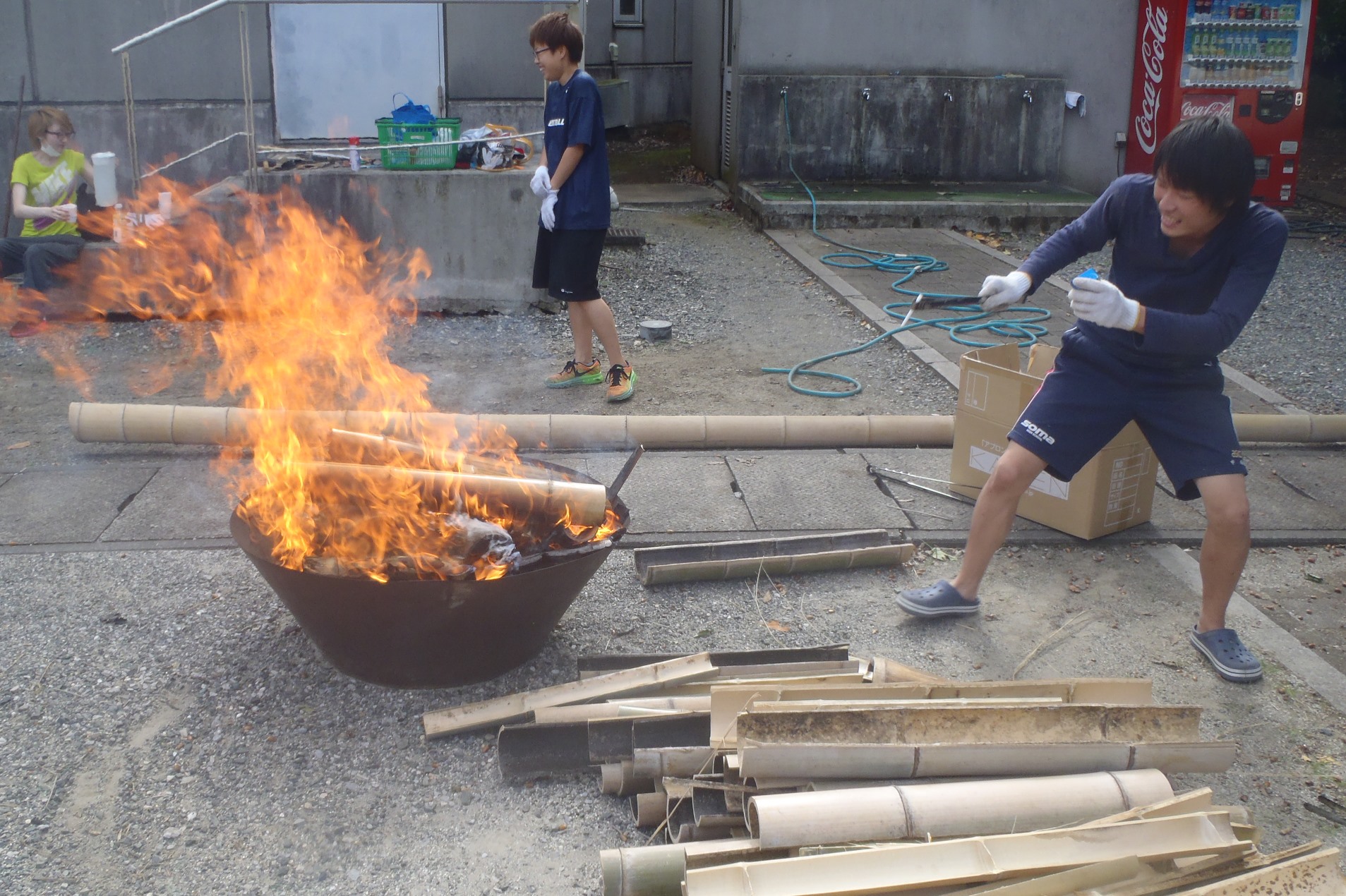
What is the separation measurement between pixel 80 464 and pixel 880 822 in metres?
4.41

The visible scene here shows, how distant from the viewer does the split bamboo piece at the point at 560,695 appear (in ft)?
10.7

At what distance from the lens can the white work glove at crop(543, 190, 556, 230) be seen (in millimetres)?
6148

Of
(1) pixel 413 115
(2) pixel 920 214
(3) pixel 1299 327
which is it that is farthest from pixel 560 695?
(2) pixel 920 214

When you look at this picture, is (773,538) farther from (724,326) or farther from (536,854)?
(724,326)

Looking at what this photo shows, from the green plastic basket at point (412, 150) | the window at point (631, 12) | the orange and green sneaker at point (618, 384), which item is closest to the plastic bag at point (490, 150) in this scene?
the green plastic basket at point (412, 150)

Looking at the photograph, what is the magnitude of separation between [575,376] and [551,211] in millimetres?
1013

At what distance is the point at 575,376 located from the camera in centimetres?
659

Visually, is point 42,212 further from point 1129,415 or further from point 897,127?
point 897,127

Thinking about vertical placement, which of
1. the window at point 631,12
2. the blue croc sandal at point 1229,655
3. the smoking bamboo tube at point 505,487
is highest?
the window at point 631,12

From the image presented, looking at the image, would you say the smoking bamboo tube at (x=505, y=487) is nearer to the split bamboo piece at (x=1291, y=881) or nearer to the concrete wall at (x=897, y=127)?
the split bamboo piece at (x=1291, y=881)

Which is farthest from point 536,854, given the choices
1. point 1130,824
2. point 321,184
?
point 321,184

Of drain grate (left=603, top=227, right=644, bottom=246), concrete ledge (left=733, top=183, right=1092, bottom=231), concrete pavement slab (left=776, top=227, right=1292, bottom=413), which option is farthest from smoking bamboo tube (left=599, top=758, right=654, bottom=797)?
concrete ledge (left=733, top=183, right=1092, bottom=231)

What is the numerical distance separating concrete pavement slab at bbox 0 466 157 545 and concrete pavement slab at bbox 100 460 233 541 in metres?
0.06

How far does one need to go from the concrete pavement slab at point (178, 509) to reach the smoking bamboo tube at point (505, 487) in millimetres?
1506
